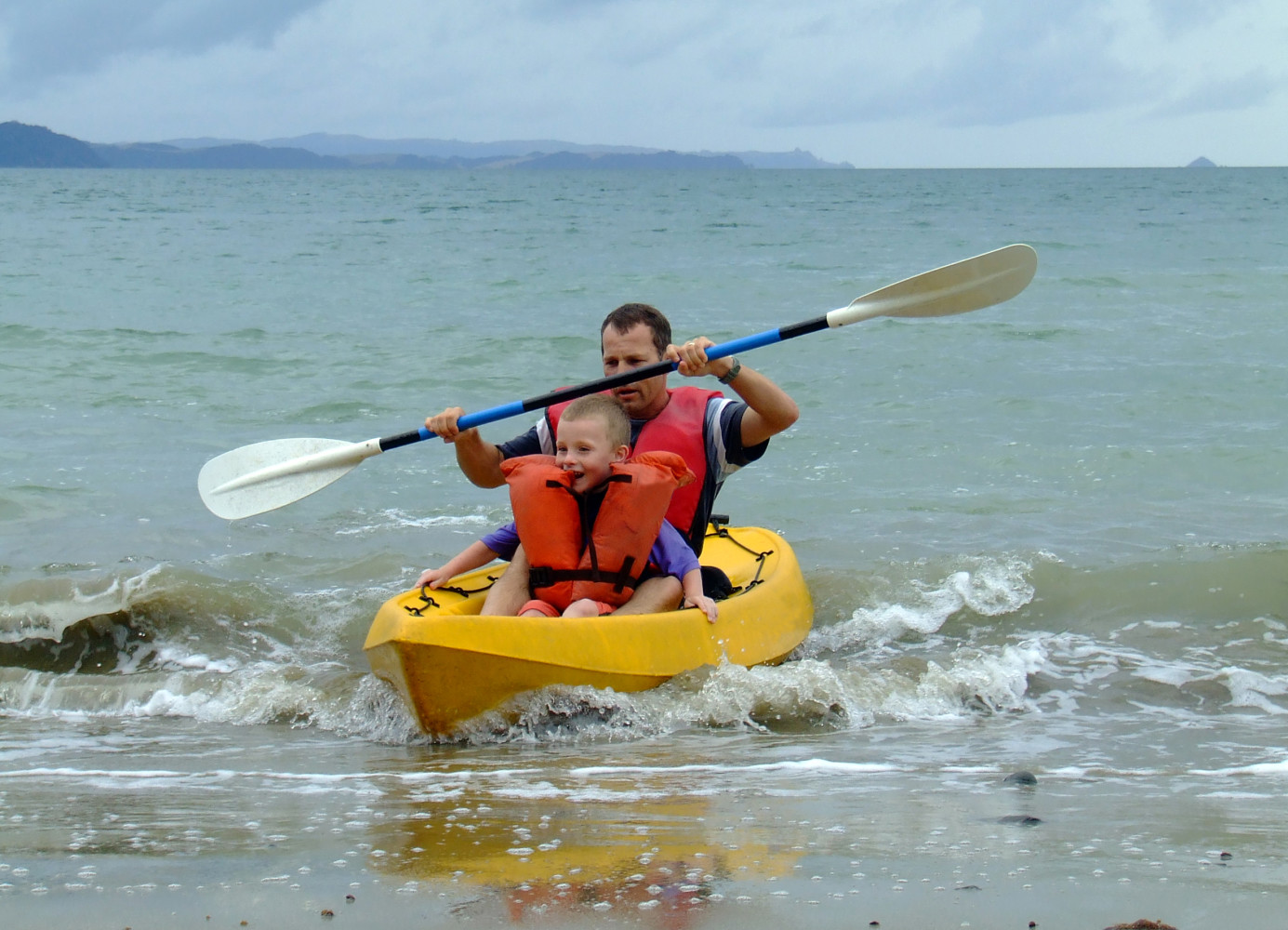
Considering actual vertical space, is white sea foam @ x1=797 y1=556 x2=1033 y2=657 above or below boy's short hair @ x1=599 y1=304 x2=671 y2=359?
below

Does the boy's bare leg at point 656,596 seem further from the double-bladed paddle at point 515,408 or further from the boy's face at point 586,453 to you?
the double-bladed paddle at point 515,408

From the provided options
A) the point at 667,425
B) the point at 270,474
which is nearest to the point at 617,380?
the point at 667,425

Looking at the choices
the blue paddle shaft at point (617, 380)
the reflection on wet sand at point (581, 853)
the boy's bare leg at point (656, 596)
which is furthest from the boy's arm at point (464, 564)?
the reflection on wet sand at point (581, 853)

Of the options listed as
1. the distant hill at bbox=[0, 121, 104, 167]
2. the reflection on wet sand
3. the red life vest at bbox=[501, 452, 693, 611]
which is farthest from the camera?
the distant hill at bbox=[0, 121, 104, 167]

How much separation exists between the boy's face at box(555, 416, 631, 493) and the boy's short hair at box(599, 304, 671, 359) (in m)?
Answer: 0.32

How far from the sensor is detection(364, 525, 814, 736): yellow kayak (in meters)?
3.44

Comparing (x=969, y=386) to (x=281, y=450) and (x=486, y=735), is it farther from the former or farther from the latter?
(x=486, y=735)

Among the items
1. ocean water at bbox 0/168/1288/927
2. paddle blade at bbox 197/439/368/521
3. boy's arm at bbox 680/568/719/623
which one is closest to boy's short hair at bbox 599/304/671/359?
boy's arm at bbox 680/568/719/623

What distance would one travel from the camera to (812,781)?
2939 mm

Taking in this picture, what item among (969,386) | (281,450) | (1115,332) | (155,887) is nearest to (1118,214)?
(1115,332)

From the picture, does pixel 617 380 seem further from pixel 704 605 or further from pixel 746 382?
pixel 704 605

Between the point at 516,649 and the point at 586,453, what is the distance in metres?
0.60

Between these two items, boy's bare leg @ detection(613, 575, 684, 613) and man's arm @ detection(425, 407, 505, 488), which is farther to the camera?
man's arm @ detection(425, 407, 505, 488)

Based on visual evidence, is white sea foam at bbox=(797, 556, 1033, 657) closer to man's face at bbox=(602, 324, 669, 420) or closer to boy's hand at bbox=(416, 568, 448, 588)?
man's face at bbox=(602, 324, 669, 420)
